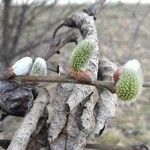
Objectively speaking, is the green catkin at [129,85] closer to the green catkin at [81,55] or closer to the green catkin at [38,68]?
the green catkin at [81,55]

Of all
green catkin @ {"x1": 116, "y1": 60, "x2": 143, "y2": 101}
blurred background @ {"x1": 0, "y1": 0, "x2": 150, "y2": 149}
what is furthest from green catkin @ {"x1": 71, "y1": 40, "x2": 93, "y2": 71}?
blurred background @ {"x1": 0, "y1": 0, "x2": 150, "y2": 149}

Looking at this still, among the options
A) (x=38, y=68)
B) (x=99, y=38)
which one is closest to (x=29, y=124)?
(x=38, y=68)

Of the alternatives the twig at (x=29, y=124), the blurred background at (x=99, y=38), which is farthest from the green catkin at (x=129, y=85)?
the blurred background at (x=99, y=38)

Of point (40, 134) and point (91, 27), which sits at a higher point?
point (91, 27)

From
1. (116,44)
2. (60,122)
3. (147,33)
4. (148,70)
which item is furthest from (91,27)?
(147,33)

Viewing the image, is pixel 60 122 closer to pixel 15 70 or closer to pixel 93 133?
pixel 93 133

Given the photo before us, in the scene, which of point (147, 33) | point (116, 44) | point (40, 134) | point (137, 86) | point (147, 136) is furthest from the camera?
point (147, 33)

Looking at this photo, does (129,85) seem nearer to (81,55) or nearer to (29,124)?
(81,55)
